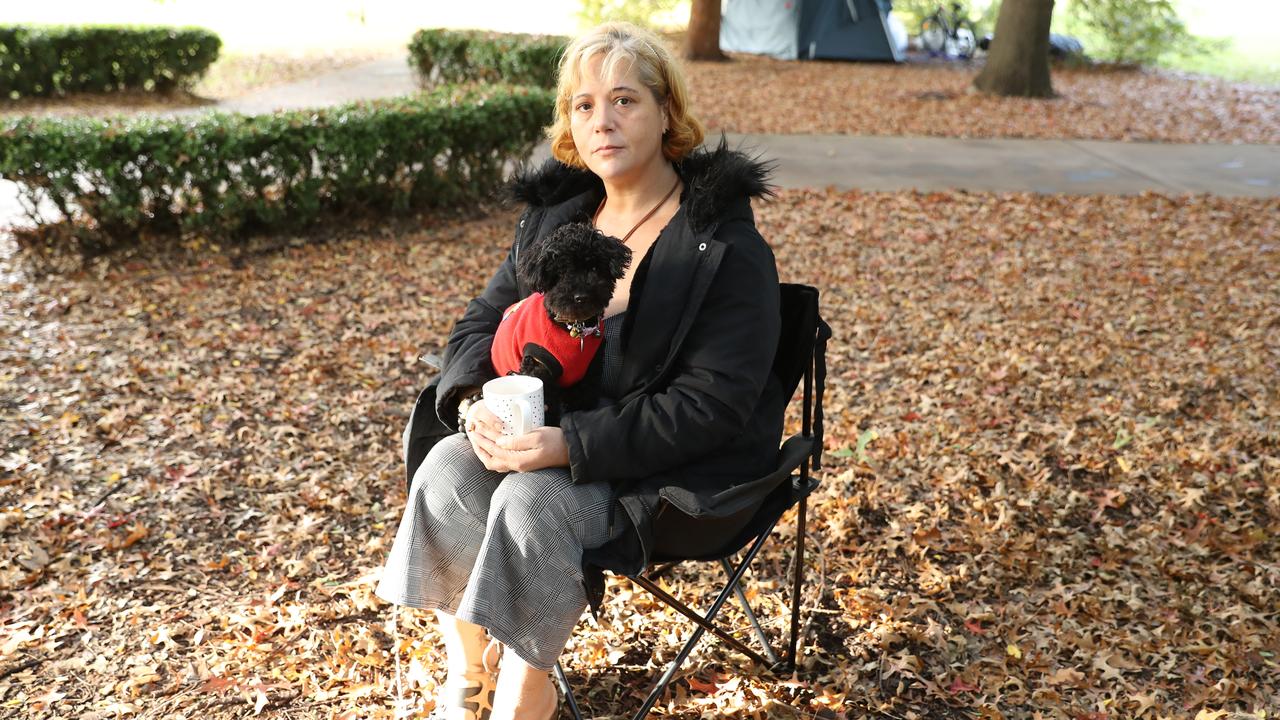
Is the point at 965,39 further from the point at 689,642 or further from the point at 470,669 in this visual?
the point at 470,669

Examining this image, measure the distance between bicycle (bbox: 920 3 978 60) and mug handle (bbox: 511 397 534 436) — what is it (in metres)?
20.8

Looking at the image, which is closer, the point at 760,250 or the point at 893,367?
the point at 760,250

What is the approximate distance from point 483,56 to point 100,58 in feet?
20.7

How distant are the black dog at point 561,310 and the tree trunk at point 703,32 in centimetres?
1610

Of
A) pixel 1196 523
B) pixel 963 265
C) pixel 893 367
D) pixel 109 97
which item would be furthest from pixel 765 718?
pixel 109 97

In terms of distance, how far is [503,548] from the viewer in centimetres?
228

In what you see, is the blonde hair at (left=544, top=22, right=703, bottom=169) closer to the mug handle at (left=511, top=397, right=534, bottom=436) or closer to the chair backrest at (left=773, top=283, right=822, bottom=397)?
the chair backrest at (left=773, top=283, right=822, bottom=397)

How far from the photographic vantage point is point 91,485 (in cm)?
392

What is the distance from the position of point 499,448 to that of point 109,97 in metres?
14.3

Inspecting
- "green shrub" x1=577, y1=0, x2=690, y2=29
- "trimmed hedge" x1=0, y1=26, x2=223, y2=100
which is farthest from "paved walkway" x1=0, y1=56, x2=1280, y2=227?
"green shrub" x1=577, y1=0, x2=690, y2=29

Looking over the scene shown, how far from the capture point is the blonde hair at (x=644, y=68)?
8.39 feet

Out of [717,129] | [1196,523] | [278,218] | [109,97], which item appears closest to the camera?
[1196,523]

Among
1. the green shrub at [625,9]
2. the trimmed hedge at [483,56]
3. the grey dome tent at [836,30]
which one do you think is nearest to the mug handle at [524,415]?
the trimmed hedge at [483,56]

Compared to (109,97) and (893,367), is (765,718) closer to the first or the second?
(893,367)
